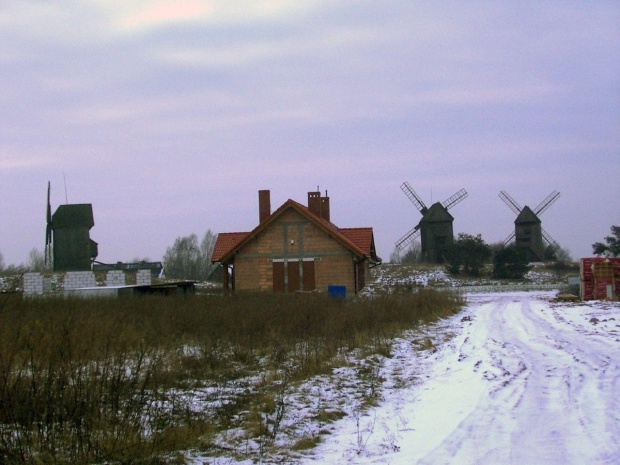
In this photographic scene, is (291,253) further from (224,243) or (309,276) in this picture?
(224,243)

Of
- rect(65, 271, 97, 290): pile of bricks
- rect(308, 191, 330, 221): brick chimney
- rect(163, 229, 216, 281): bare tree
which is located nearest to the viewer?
rect(308, 191, 330, 221): brick chimney

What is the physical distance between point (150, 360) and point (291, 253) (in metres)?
25.9

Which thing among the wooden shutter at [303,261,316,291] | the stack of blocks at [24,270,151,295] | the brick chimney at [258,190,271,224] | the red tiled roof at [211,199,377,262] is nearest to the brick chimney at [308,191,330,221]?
the red tiled roof at [211,199,377,262]

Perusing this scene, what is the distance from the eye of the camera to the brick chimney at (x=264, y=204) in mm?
38625

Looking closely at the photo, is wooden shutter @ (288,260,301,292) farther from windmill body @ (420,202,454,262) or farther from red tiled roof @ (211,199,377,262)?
windmill body @ (420,202,454,262)

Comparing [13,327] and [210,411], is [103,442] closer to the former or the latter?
[210,411]

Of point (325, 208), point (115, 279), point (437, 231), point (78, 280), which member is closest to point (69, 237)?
point (78, 280)

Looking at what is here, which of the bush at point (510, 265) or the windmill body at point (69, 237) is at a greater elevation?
the windmill body at point (69, 237)

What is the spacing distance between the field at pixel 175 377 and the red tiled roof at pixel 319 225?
51.5 ft

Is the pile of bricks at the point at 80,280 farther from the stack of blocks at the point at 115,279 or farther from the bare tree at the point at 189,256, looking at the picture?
the bare tree at the point at 189,256

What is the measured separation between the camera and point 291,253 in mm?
35469

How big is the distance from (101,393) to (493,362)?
7.53m

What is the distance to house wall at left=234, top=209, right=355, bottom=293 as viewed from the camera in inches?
1379

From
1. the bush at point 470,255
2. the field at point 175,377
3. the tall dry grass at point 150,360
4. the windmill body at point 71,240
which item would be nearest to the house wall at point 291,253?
the tall dry grass at point 150,360
